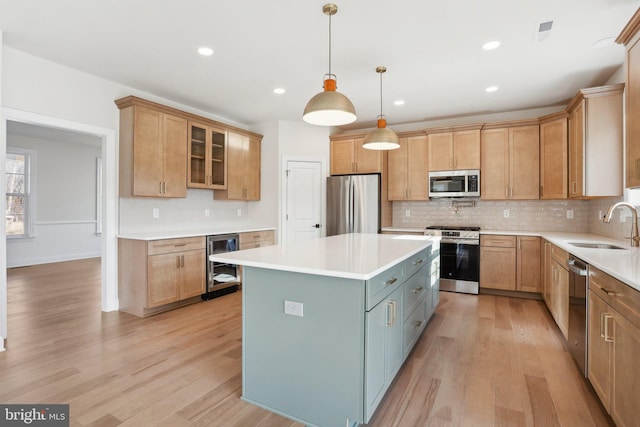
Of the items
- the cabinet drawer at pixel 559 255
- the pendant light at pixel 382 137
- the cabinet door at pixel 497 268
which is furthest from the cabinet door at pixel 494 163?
the pendant light at pixel 382 137

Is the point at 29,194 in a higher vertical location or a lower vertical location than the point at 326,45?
lower

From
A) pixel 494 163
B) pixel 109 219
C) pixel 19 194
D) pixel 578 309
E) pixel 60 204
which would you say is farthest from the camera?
pixel 60 204

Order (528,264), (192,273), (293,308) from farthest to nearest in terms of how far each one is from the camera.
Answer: (528,264) < (192,273) < (293,308)

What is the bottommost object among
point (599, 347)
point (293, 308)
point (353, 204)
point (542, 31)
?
point (599, 347)

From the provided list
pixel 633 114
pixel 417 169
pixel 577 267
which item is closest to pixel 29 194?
pixel 417 169

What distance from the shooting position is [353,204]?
5.20 metres

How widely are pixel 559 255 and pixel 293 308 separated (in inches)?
104

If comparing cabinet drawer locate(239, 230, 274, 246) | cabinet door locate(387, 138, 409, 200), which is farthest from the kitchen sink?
cabinet drawer locate(239, 230, 274, 246)

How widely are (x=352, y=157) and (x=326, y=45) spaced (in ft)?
8.63

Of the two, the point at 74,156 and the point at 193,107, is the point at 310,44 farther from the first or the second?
the point at 74,156

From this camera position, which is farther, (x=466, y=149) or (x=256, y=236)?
(x=256, y=236)

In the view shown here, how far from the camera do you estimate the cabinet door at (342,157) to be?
18.1 ft

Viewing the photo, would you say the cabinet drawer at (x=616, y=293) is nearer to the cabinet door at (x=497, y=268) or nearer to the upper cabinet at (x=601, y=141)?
the upper cabinet at (x=601, y=141)

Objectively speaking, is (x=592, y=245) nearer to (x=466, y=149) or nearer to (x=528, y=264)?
(x=528, y=264)
